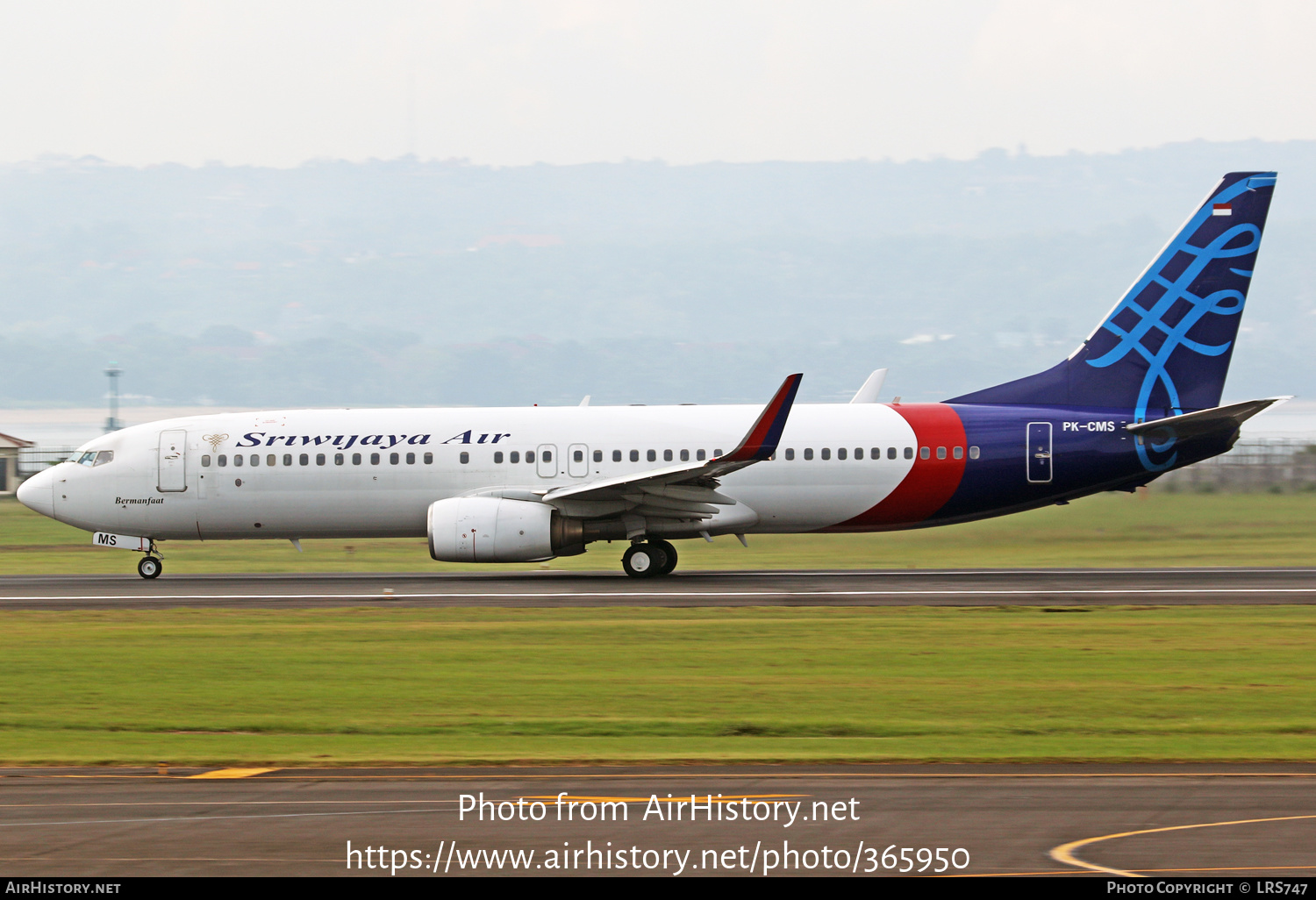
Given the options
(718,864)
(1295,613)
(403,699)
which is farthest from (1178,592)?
(718,864)

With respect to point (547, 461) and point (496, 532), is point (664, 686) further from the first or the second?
point (547, 461)

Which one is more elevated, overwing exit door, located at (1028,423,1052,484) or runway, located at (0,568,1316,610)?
overwing exit door, located at (1028,423,1052,484)

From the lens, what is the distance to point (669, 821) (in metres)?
9.05

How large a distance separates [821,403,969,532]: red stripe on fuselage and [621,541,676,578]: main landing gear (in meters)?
3.53

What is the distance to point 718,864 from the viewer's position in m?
8.04

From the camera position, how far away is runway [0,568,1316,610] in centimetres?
2378

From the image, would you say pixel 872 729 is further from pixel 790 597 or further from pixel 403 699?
pixel 790 597

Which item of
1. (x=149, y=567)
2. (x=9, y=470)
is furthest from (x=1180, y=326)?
(x=9, y=470)

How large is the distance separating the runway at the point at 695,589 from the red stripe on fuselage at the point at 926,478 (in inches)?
48.2

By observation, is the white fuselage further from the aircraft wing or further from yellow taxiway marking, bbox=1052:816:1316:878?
yellow taxiway marking, bbox=1052:816:1316:878

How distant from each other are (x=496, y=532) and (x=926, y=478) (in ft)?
28.5

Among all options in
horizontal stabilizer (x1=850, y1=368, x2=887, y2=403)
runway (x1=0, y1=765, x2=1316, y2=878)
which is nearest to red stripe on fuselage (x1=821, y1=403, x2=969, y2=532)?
horizontal stabilizer (x1=850, y1=368, x2=887, y2=403)

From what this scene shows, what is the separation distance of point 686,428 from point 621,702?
15.0 m

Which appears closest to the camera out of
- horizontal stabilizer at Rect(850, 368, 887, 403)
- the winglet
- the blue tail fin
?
the winglet
